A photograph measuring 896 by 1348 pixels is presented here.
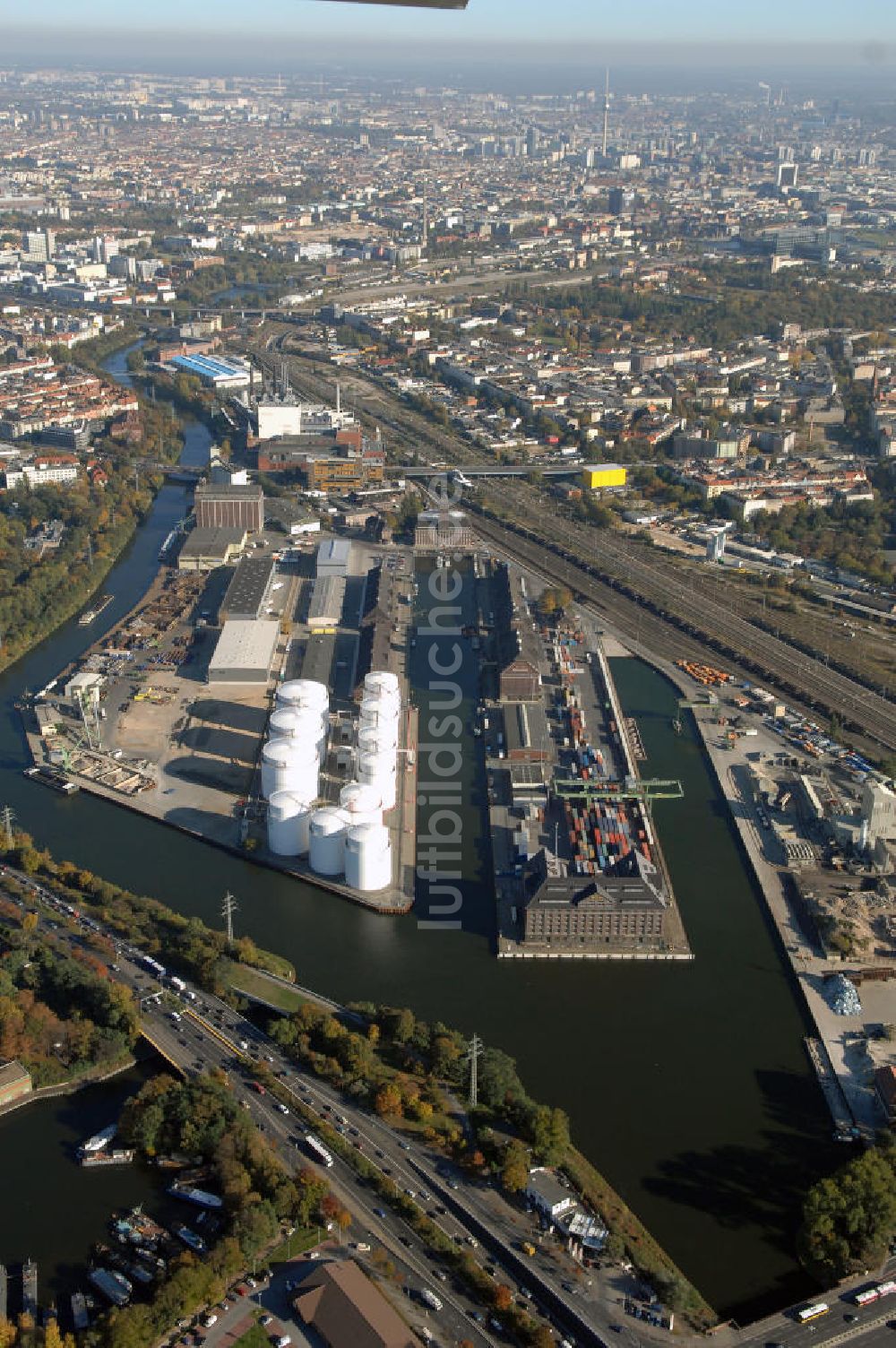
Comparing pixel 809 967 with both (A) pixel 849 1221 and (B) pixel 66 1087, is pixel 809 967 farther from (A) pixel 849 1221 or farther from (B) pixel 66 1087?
(B) pixel 66 1087

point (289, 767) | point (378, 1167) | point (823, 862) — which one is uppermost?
point (289, 767)

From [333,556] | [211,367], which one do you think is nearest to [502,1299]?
[333,556]

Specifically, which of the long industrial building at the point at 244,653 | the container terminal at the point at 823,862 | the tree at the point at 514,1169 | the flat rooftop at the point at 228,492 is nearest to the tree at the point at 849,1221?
the container terminal at the point at 823,862

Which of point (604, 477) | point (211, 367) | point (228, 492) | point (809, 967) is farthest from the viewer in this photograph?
point (211, 367)

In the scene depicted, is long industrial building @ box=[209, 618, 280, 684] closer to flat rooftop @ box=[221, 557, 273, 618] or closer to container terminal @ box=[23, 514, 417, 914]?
container terminal @ box=[23, 514, 417, 914]

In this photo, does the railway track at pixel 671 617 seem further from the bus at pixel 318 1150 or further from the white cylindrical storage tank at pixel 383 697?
the bus at pixel 318 1150

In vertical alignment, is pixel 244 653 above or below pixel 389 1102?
above

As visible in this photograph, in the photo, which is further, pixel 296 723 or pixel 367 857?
pixel 296 723
